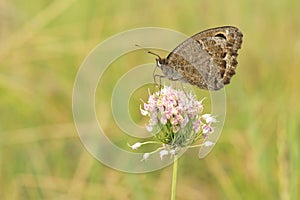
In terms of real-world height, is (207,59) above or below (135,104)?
below

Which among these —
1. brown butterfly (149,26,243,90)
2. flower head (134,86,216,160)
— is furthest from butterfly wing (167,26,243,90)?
flower head (134,86,216,160)

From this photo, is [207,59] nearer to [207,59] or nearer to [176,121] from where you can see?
[207,59]

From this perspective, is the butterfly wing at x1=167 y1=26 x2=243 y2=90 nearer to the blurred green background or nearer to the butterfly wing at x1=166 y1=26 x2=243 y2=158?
the butterfly wing at x1=166 y1=26 x2=243 y2=158

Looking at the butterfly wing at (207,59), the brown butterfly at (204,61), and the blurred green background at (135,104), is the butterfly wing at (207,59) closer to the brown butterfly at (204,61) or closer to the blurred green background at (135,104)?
the brown butterfly at (204,61)

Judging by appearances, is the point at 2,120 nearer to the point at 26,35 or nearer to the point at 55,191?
the point at 26,35

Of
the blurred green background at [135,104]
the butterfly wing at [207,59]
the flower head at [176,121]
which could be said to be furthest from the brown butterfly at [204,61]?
the blurred green background at [135,104]

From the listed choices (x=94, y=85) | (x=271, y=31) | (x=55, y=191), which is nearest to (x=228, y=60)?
(x=55, y=191)

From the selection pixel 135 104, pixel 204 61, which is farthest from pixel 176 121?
pixel 135 104
